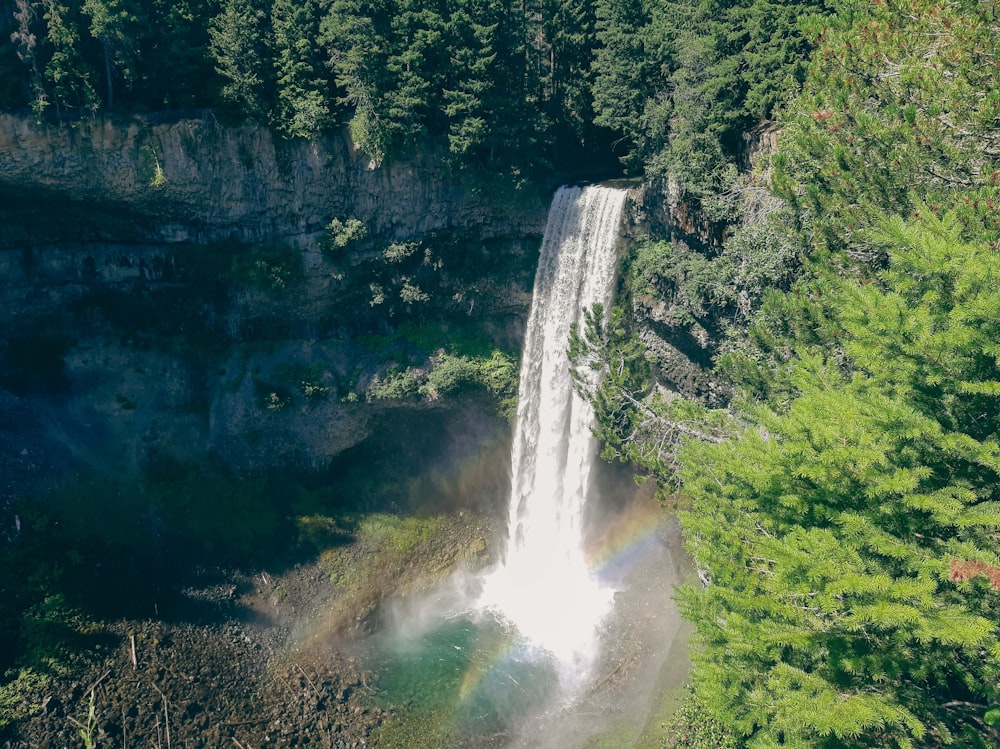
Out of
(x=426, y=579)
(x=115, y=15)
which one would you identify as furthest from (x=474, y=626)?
(x=115, y=15)

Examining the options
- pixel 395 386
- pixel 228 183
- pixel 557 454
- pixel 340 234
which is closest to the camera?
pixel 228 183

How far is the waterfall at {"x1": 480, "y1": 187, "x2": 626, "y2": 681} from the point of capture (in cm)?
2645

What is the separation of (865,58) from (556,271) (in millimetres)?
14818

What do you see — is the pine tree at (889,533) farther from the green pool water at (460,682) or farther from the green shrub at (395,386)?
the green shrub at (395,386)

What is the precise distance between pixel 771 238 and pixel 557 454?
1382 cm

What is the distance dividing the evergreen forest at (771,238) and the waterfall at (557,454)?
2.01 m

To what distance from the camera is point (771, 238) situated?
19500 mm

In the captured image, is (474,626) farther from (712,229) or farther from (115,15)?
(115,15)

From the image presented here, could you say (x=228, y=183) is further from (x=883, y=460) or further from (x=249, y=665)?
(x=883, y=460)

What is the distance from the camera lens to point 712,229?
2389 centimetres

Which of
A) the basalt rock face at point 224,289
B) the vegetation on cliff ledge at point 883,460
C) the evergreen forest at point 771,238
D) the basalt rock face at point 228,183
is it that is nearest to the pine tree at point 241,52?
the evergreen forest at point 771,238

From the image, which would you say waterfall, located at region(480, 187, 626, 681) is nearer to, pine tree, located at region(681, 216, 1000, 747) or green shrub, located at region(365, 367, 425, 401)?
green shrub, located at region(365, 367, 425, 401)

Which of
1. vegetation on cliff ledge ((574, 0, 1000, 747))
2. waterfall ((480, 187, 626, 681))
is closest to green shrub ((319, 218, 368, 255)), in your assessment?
waterfall ((480, 187, 626, 681))

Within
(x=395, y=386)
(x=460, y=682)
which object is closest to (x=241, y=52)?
(x=395, y=386)
